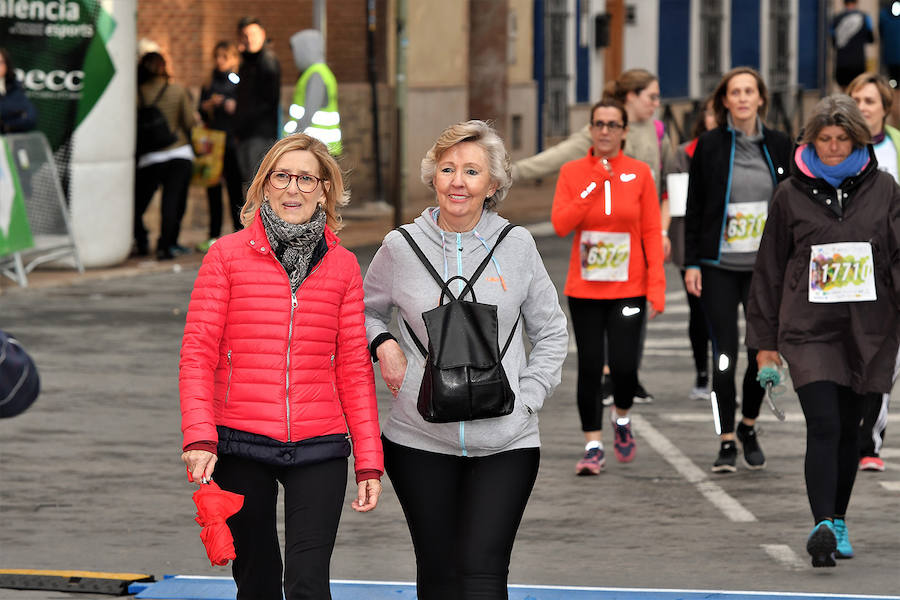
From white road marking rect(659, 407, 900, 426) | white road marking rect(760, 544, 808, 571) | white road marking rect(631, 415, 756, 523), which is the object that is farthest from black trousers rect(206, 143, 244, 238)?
white road marking rect(760, 544, 808, 571)

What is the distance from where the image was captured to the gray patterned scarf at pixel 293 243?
5316 mm

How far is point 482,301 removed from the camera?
17.8 ft

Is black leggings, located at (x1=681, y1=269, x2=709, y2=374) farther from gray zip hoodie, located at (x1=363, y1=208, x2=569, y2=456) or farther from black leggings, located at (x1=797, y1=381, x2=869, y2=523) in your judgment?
gray zip hoodie, located at (x1=363, y1=208, x2=569, y2=456)

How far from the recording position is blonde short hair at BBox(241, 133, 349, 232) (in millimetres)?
5414

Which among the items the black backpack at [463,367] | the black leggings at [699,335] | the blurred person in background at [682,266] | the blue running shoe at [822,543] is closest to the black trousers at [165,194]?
the blurred person in background at [682,266]

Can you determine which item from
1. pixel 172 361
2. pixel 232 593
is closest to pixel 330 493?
pixel 232 593

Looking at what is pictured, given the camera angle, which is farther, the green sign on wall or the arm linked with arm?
the green sign on wall


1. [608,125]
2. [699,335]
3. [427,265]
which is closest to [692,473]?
[608,125]

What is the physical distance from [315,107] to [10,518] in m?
9.12

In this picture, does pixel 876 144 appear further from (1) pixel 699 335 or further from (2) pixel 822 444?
(1) pixel 699 335

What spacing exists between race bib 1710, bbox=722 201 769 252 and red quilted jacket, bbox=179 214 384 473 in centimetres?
384

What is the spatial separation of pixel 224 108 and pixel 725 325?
10050 mm

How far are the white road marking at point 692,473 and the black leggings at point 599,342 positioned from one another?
524mm

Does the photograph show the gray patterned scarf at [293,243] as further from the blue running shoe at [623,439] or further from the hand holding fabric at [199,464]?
the blue running shoe at [623,439]
